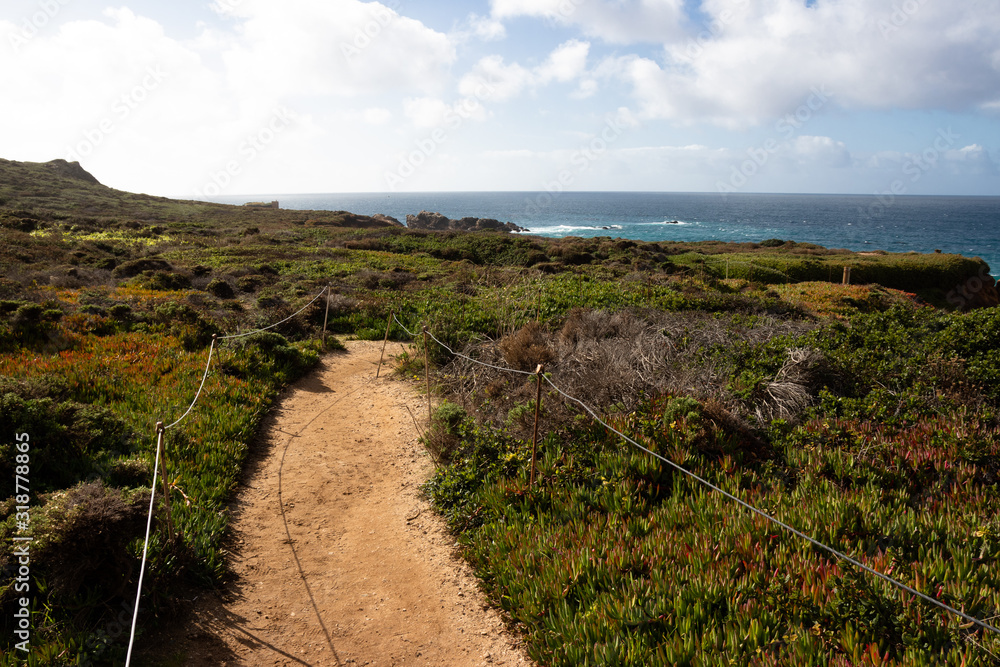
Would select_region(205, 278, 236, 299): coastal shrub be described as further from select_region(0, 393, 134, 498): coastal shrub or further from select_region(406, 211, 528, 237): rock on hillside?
select_region(406, 211, 528, 237): rock on hillside

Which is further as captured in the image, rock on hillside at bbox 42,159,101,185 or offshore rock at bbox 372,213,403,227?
rock on hillside at bbox 42,159,101,185

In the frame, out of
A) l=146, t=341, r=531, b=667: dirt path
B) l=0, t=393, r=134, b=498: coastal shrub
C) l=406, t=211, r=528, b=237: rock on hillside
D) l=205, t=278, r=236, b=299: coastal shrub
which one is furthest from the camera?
l=406, t=211, r=528, b=237: rock on hillside

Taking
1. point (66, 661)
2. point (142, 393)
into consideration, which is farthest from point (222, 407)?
point (66, 661)

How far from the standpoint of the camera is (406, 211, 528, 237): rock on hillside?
68.3 metres

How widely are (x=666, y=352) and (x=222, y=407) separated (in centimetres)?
689

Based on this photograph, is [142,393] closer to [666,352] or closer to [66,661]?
[66,661]

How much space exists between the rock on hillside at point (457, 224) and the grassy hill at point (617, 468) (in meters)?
57.2

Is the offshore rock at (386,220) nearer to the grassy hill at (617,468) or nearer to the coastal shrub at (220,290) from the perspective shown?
the coastal shrub at (220,290)

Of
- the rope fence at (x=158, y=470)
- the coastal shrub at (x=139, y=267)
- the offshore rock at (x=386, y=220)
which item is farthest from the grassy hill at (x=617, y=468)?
the offshore rock at (x=386, y=220)

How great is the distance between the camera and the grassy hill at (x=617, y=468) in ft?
11.3

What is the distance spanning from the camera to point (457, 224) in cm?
7225

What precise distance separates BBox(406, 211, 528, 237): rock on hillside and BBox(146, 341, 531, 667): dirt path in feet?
205

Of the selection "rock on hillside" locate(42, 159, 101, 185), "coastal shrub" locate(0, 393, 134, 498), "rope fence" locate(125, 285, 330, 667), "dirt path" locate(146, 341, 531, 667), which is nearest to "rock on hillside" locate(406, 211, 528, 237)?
"rock on hillside" locate(42, 159, 101, 185)

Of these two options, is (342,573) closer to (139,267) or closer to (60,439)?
(60,439)
